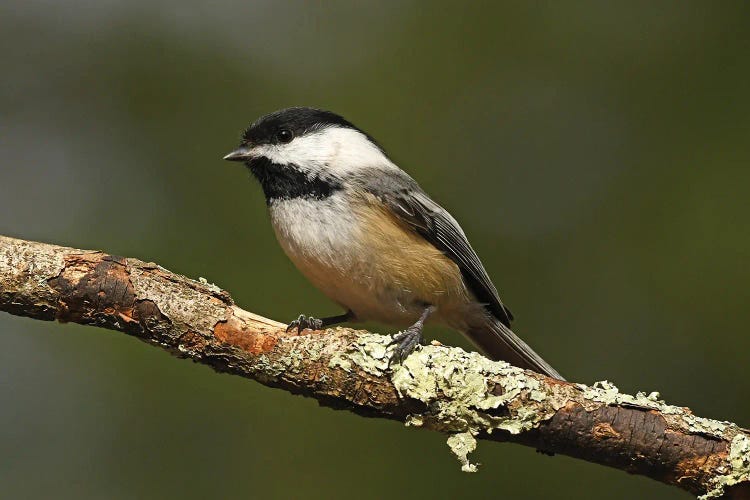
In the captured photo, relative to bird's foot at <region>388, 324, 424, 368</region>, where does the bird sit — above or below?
above

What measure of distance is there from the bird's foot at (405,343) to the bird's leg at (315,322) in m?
0.29

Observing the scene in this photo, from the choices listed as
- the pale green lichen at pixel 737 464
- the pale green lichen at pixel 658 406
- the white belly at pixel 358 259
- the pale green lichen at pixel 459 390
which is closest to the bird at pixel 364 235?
the white belly at pixel 358 259

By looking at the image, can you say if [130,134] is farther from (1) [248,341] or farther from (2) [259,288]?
(1) [248,341]

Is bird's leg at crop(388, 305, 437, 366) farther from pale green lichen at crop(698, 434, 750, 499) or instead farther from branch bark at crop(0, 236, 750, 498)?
pale green lichen at crop(698, 434, 750, 499)

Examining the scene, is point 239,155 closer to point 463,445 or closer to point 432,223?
point 432,223

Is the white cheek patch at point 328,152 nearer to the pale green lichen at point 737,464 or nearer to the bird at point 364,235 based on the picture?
the bird at point 364,235

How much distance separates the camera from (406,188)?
3100mm

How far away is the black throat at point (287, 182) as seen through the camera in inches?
114

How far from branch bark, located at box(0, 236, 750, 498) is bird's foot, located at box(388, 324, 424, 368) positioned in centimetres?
2

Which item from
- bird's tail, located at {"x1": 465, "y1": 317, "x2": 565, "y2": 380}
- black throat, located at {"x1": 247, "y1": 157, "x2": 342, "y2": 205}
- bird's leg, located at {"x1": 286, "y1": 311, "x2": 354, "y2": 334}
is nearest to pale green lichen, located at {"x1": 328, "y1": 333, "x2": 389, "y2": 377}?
bird's leg, located at {"x1": 286, "y1": 311, "x2": 354, "y2": 334}

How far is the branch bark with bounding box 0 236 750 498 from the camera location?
216 cm

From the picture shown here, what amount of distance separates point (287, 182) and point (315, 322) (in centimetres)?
54

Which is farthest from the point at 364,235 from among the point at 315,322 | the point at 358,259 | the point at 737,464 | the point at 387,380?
the point at 737,464

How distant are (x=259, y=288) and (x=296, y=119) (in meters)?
0.80
